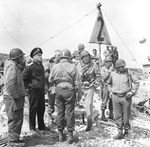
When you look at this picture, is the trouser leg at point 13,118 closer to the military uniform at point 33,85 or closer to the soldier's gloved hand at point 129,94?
the military uniform at point 33,85

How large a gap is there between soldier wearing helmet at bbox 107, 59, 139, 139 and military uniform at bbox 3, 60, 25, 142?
2.62 metres

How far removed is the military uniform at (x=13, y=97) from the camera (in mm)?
4633

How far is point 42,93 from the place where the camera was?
19.5ft

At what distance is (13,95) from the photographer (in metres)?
4.66

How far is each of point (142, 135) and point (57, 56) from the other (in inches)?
143

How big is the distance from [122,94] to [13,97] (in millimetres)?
2961

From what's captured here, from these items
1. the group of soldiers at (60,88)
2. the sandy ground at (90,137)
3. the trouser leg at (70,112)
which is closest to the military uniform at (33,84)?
the group of soldiers at (60,88)

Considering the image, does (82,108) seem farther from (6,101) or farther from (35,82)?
(6,101)

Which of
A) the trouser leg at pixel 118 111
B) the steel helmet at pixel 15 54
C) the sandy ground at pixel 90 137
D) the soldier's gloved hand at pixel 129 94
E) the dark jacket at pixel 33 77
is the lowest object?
the sandy ground at pixel 90 137

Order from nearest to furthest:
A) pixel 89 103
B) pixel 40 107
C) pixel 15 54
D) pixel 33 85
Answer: pixel 15 54 < pixel 33 85 < pixel 40 107 < pixel 89 103

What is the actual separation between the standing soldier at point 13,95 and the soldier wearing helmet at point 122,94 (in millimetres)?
2588

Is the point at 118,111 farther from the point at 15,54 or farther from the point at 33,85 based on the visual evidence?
the point at 15,54

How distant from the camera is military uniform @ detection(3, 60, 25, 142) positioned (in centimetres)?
463

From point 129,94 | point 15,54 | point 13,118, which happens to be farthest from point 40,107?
point 129,94
